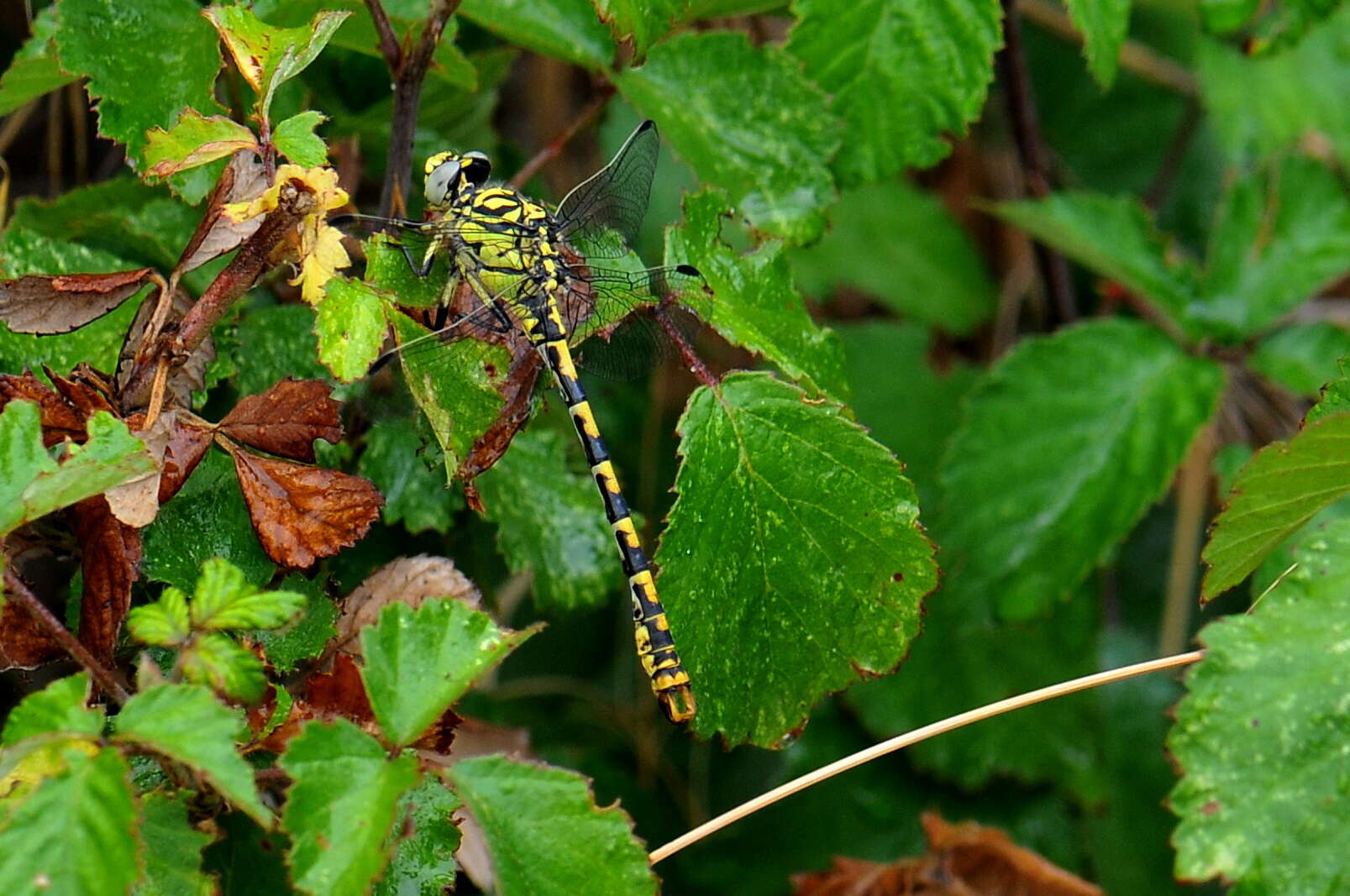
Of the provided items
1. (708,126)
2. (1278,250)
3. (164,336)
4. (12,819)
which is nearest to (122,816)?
(12,819)

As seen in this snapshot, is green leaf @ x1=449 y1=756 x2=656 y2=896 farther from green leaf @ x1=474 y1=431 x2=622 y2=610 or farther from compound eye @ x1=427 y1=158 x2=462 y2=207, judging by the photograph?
compound eye @ x1=427 y1=158 x2=462 y2=207

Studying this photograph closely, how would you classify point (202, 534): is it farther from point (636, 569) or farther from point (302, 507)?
point (636, 569)

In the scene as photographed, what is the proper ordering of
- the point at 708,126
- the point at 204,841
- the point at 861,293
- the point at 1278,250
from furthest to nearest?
the point at 861,293 → the point at 1278,250 → the point at 708,126 → the point at 204,841

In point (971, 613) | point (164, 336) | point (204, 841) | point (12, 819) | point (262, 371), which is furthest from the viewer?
point (971, 613)

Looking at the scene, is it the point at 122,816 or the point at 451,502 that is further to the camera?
the point at 451,502

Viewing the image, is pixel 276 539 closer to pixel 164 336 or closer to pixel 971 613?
pixel 164 336

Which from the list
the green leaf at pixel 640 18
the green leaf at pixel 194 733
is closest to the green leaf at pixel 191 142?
the green leaf at pixel 640 18

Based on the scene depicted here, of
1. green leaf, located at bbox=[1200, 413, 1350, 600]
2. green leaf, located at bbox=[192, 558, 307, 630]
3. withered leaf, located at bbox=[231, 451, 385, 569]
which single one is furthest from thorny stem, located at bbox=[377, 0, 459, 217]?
green leaf, located at bbox=[1200, 413, 1350, 600]
